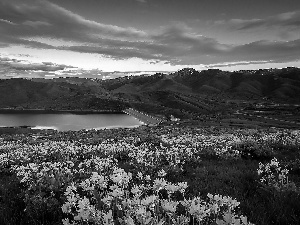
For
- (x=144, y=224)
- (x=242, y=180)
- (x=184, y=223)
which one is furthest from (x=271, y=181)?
(x=144, y=224)

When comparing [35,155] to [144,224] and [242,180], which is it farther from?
[144,224]

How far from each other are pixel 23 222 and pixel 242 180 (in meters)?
5.27

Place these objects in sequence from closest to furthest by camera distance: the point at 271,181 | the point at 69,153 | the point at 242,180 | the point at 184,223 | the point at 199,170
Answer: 1. the point at 184,223
2. the point at 271,181
3. the point at 242,180
4. the point at 199,170
5. the point at 69,153

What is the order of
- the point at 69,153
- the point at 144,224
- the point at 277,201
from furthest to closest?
the point at 69,153
the point at 277,201
the point at 144,224

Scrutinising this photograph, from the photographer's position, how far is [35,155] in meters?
12.5

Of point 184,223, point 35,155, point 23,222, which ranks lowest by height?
point 35,155

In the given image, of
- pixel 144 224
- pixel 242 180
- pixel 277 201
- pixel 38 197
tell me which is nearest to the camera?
pixel 144 224

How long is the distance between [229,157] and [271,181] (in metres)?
4.83

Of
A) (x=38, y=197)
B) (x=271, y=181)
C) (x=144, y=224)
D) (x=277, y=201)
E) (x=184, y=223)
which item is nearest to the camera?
(x=144, y=224)

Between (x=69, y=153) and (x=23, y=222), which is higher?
(x=23, y=222)

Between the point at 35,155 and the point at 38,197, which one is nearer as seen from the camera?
the point at 38,197

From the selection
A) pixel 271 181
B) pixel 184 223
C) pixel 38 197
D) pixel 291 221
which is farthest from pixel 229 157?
pixel 184 223

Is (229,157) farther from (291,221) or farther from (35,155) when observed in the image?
(35,155)

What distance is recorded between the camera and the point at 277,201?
5.16m
